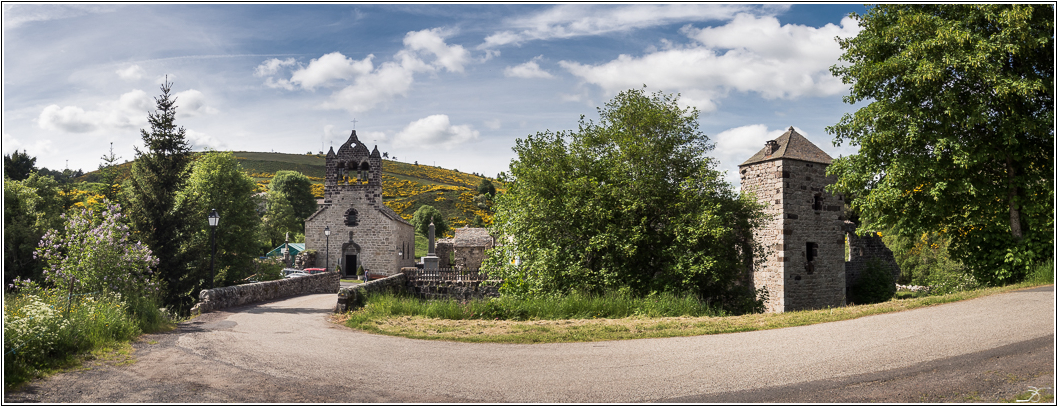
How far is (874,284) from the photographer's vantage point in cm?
2500

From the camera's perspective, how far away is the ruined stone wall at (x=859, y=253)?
2552 cm

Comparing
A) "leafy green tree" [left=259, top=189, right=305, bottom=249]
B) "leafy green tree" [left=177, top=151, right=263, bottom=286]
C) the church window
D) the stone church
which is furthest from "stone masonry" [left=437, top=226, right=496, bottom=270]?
"leafy green tree" [left=259, top=189, right=305, bottom=249]

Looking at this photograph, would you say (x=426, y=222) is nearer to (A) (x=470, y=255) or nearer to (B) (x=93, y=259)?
(A) (x=470, y=255)

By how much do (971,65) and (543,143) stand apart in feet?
35.3

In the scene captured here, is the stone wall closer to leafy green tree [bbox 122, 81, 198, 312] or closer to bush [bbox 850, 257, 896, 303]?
leafy green tree [bbox 122, 81, 198, 312]

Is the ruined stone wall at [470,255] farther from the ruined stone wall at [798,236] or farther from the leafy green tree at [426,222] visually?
the leafy green tree at [426,222]

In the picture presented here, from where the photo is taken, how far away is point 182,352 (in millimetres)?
8461

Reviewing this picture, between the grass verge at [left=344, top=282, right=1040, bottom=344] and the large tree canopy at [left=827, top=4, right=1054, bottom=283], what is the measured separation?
2129mm

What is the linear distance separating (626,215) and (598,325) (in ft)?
19.9

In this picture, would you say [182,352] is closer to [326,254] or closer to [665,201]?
[665,201]

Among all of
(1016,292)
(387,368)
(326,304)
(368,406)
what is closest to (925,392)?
(368,406)

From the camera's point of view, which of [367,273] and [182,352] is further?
[367,273]

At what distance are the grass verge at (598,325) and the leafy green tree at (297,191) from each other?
6273 centimetres

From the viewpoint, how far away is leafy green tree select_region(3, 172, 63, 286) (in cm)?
2814
